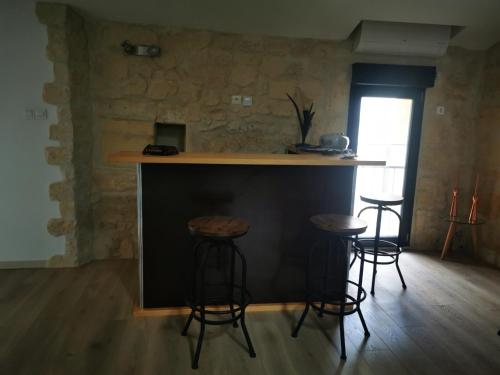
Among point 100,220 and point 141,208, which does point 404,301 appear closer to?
point 141,208

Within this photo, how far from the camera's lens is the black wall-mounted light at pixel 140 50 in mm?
3553

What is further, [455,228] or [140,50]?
[455,228]

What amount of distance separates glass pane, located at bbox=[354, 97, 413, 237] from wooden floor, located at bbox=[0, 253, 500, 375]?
57.0 inches

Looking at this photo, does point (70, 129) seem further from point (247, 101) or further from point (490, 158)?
point (490, 158)

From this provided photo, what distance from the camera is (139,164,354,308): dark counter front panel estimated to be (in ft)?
8.60

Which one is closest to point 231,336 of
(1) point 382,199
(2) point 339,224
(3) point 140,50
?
(2) point 339,224

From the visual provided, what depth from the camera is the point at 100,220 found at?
3.81 m

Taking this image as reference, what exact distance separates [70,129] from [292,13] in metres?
2.34

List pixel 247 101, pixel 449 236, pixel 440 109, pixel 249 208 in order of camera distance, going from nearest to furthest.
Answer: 1. pixel 249 208
2. pixel 247 101
3. pixel 449 236
4. pixel 440 109

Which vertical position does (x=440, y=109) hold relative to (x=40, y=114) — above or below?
above

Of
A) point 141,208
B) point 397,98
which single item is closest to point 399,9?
point 397,98

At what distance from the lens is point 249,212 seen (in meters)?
2.74

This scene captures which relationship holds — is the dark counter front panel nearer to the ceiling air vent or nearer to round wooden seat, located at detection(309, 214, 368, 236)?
round wooden seat, located at detection(309, 214, 368, 236)

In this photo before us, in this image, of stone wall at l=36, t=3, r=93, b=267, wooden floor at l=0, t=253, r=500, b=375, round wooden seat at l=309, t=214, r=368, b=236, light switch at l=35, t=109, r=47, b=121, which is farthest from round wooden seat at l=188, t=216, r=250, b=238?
light switch at l=35, t=109, r=47, b=121
